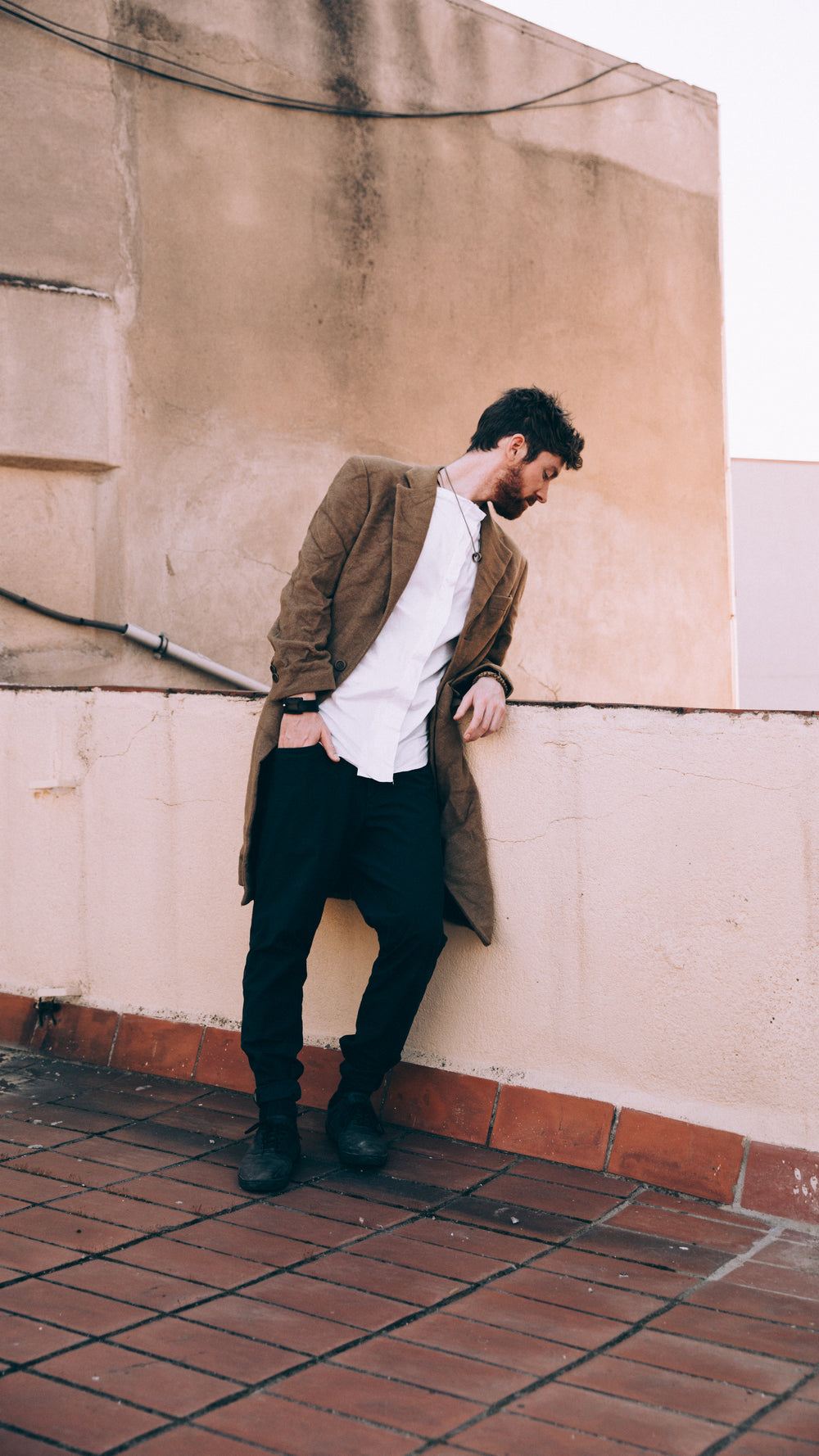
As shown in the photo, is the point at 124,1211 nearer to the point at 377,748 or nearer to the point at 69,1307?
the point at 69,1307

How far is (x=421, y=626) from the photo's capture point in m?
3.11

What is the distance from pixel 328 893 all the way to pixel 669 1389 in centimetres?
142

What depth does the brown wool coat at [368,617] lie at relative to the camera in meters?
3.01

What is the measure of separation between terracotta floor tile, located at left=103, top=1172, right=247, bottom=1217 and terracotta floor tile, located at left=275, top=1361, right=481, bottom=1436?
0.75 metres

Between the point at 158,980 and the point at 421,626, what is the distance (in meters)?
1.42

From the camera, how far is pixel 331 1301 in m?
2.28

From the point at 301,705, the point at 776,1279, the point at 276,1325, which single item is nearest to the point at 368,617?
the point at 301,705

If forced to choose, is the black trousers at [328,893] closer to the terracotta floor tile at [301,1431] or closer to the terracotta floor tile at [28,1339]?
the terracotta floor tile at [28,1339]

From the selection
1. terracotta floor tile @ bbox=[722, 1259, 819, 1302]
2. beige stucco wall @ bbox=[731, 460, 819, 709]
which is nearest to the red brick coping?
terracotta floor tile @ bbox=[722, 1259, 819, 1302]

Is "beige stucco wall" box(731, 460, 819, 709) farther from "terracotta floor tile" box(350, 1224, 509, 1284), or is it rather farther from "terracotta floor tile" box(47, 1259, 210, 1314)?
"terracotta floor tile" box(47, 1259, 210, 1314)

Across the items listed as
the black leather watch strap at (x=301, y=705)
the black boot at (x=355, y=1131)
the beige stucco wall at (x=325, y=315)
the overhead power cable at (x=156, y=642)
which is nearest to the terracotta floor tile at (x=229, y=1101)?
the black boot at (x=355, y=1131)

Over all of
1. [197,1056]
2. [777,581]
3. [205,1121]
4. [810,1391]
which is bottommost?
[810,1391]

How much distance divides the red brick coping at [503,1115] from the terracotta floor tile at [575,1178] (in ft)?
0.07

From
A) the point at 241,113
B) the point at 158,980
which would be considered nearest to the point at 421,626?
the point at 158,980
